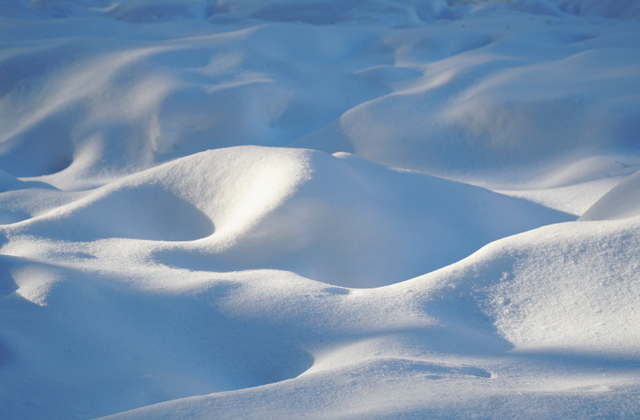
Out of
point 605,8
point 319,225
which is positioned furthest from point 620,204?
point 605,8

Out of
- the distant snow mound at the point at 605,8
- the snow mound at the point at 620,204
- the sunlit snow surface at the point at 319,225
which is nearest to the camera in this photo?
the sunlit snow surface at the point at 319,225

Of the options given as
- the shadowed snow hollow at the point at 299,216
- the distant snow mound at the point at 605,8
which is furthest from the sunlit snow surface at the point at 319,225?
the distant snow mound at the point at 605,8

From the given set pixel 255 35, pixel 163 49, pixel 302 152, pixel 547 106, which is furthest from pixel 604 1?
pixel 302 152

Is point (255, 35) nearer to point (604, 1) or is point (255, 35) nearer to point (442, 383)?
point (442, 383)

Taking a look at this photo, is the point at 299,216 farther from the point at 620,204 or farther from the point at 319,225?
the point at 620,204

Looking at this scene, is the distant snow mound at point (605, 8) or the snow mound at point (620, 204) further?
the distant snow mound at point (605, 8)

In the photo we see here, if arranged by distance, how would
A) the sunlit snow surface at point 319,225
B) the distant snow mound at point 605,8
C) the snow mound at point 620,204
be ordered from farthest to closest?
the distant snow mound at point 605,8
the snow mound at point 620,204
the sunlit snow surface at point 319,225

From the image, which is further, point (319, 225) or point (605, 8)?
point (605, 8)

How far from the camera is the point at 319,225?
159cm

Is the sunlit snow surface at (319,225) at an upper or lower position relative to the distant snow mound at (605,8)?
lower

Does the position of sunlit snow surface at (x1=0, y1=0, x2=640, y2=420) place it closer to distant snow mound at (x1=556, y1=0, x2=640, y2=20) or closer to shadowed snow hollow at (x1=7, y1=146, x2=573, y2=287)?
shadowed snow hollow at (x1=7, y1=146, x2=573, y2=287)

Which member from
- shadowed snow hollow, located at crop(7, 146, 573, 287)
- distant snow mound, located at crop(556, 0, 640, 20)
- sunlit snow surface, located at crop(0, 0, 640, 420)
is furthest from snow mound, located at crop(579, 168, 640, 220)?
distant snow mound, located at crop(556, 0, 640, 20)

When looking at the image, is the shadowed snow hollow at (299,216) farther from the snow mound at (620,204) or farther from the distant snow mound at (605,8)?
the distant snow mound at (605,8)

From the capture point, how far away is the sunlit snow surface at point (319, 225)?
90cm
